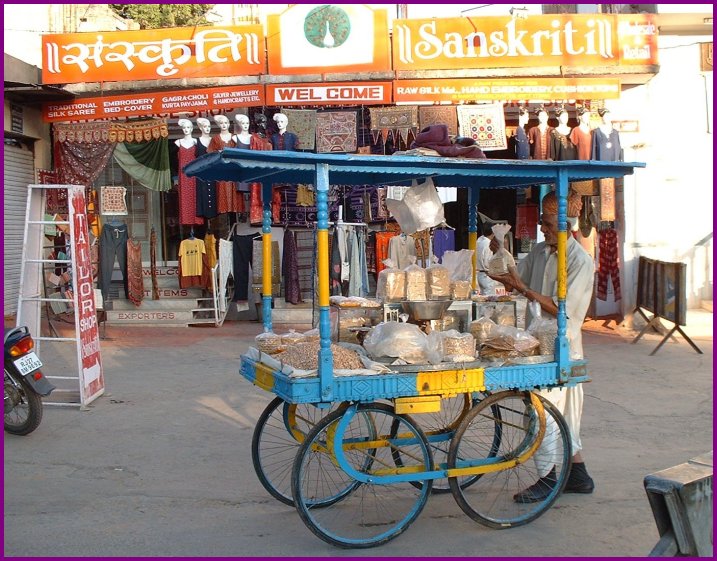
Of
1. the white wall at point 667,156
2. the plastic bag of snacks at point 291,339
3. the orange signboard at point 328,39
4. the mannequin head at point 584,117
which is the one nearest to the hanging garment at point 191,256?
the orange signboard at point 328,39

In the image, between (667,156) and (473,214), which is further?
(667,156)

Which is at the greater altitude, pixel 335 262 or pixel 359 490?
pixel 335 262

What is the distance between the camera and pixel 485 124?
33.9ft

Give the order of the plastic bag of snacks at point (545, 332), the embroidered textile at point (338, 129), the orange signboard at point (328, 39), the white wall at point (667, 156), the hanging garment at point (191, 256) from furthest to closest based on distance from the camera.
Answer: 1. the hanging garment at point (191, 256)
2. the white wall at point (667, 156)
3. the embroidered textile at point (338, 129)
4. the orange signboard at point (328, 39)
5. the plastic bag of snacks at point (545, 332)

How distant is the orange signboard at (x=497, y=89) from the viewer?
1014 centimetres

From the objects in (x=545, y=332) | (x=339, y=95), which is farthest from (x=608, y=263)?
(x=545, y=332)

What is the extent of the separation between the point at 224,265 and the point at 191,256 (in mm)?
589

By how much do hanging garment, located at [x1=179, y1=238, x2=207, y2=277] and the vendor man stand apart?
7.36 meters

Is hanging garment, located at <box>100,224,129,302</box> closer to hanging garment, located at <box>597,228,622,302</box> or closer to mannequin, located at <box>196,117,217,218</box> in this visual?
mannequin, located at <box>196,117,217,218</box>

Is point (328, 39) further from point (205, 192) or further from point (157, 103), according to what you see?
point (205, 192)

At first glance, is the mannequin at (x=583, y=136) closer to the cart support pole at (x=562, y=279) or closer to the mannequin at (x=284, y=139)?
the mannequin at (x=284, y=139)

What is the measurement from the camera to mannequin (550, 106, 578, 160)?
410 inches

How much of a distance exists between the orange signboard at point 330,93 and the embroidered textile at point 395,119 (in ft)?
0.71

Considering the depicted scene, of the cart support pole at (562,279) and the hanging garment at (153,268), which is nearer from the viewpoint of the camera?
the cart support pole at (562,279)
